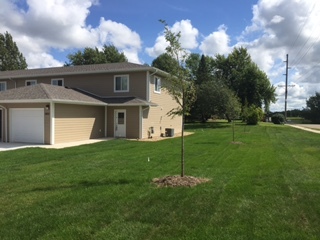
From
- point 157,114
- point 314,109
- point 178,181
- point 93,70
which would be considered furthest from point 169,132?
point 314,109

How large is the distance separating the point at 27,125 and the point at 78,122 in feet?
9.61

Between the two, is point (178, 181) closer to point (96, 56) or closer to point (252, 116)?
point (252, 116)

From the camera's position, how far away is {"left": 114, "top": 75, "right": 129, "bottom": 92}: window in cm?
2233

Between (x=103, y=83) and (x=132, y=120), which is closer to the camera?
(x=132, y=120)

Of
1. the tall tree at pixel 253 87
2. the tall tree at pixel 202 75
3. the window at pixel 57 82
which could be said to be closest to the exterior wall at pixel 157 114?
the window at pixel 57 82

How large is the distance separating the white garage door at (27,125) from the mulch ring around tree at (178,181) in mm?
11763

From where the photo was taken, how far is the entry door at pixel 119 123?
2166cm

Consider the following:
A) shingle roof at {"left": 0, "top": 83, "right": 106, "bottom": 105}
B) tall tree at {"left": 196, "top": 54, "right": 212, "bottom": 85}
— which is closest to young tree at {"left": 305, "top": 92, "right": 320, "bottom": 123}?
tall tree at {"left": 196, "top": 54, "right": 212, "bottom": 85}

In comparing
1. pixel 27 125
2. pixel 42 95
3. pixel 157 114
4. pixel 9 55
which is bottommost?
pixel 27 125

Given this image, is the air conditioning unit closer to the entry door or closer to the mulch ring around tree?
the entry door

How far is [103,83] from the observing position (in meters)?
22.9

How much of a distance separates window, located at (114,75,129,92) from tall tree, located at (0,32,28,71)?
119 feet

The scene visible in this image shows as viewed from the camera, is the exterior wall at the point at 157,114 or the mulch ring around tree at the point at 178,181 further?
the exterior wall at the point at 157,114

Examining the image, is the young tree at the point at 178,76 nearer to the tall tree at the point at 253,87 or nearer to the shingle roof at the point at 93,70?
the shingle roof at the point at 93,70
